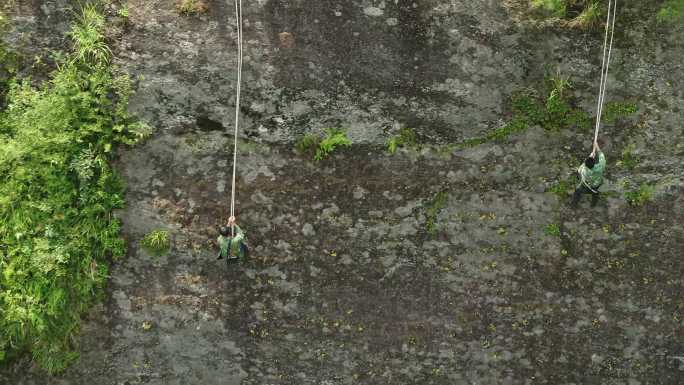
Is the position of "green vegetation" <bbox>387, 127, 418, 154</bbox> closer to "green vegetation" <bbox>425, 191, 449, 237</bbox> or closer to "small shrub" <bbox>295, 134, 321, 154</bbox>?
"green vegetation" <bbox>425, 191, 449, 237</bbox>

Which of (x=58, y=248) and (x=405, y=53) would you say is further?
(x=405, y=53)

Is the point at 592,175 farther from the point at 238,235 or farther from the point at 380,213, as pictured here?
the point at 238,235

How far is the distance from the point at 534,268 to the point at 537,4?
2.77m

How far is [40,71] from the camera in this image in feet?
18.9

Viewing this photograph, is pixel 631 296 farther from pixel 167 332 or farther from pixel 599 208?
pixel 167 332

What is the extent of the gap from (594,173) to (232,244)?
360cm

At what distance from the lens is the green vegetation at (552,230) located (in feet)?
18.9

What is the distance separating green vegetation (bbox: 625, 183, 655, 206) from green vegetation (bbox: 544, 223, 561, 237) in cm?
79

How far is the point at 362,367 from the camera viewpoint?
5719mm

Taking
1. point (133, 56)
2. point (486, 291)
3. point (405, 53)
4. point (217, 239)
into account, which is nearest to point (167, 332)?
point (217, 239)

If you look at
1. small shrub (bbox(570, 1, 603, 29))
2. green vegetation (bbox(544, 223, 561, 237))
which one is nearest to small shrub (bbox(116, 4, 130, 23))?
small shrub (bbox(570, 1, 603, 29))

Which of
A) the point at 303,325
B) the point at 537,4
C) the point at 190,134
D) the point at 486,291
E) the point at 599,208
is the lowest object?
the point at 303,325

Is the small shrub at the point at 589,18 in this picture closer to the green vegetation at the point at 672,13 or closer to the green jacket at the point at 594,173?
the green vegetation at the point at 672,13

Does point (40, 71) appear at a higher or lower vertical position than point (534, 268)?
higher
